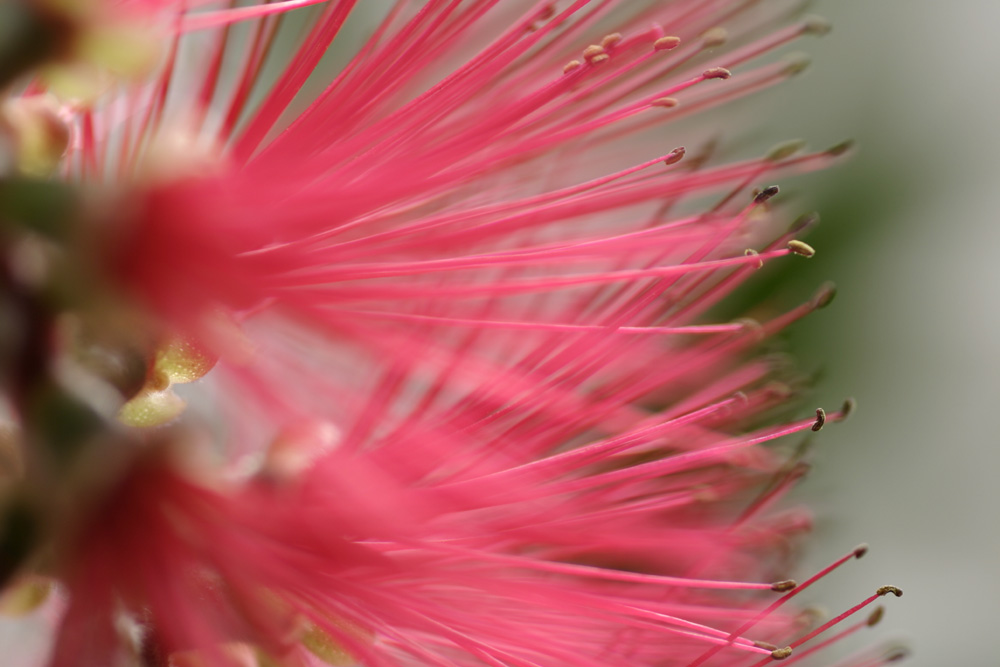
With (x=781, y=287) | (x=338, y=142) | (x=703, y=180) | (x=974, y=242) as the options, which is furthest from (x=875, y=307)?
(x=338, y=142)

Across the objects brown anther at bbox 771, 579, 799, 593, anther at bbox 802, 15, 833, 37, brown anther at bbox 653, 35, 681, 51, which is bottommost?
brown anther at bbox 771, 579, 799, 593

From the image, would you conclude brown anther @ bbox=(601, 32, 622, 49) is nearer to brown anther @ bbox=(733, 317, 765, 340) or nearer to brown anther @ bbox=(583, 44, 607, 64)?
brown anther @ bbox=(583, 44, 607, 64)

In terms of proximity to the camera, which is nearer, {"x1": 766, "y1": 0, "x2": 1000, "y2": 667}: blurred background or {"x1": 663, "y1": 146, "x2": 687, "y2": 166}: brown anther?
{"x1": 663, "y1": 146, "x2": 687, "y2": 166}: brown anther

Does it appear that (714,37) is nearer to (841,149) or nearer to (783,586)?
(841,149)

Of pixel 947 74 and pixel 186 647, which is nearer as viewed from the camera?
pixel 186 647

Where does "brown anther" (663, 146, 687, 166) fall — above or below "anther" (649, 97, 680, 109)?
below

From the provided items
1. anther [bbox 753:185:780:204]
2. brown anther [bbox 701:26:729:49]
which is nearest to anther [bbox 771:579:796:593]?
anther [bbox 753:185:780:204]

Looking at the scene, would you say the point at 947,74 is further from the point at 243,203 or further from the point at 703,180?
the point at 243,203

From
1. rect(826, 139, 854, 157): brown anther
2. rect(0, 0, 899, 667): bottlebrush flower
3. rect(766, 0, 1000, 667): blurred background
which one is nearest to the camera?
rect(0, 0, 899, 667): bottlebrush flower

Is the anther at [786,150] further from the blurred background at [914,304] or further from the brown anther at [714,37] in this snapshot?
the blurred background at [914,304]
